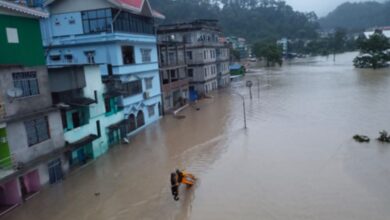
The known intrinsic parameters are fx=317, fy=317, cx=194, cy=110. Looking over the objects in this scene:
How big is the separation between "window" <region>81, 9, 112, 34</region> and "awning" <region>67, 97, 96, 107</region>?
7478mm

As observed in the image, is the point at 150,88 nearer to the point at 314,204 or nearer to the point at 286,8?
the point at 314,204

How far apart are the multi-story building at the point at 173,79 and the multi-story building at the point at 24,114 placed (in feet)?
54.3

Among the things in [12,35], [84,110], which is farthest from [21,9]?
[84,110]

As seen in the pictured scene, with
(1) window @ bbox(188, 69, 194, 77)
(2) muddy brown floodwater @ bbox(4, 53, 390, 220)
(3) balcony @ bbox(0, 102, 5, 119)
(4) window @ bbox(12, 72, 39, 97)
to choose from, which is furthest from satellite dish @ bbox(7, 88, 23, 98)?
(1) window @ bbox(188, 69, 194, 77)

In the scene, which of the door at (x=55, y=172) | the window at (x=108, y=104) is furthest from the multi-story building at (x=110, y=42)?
the door at (x=55, y=172)

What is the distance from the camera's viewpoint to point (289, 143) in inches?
822

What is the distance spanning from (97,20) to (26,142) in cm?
1313

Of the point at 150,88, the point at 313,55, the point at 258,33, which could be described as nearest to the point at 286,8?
the point at 258,33

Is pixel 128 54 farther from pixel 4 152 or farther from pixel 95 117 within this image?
pixel 4 152

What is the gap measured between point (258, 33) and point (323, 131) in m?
139

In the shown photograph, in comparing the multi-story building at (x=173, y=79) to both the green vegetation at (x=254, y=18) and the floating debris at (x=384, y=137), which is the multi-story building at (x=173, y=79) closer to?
the floating debris at (x=384, y=137)

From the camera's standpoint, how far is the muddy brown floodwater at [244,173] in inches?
513

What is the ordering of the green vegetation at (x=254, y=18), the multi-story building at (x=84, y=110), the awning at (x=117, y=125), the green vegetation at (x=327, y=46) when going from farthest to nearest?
the green vegetation at (x=254, y=18) < the green vegetation at (x=327, y=46) < the awning at (x=117, y=125) < the multi-story building at (x=84, y=110)

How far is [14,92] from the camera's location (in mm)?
13930
